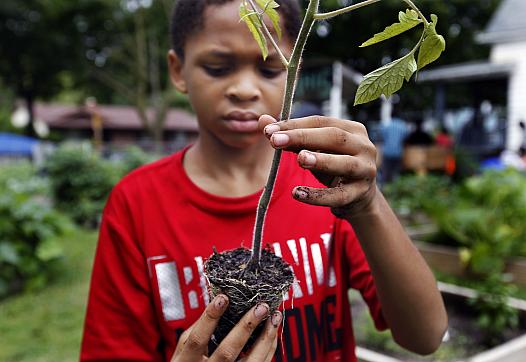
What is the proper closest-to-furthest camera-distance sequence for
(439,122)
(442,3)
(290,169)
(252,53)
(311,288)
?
(252,53) → (311,288) → (290,169) → (439,122) → (442,3)

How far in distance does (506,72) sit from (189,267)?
15.6m

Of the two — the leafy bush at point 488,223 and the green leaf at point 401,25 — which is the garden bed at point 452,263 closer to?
the leafy bush at point 488,223

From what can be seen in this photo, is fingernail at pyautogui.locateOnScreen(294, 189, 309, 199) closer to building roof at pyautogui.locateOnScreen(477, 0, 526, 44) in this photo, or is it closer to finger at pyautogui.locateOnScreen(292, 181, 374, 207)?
finger at pyautogui.locateOnScreen(292, 181, 374, 207)

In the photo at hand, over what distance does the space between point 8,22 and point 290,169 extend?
2394 cm

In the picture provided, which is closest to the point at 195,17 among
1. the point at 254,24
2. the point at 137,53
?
the point at 254,24

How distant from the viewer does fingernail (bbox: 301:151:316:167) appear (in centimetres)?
82

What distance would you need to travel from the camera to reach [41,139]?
90.6ft

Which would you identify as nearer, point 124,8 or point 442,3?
point 442,3

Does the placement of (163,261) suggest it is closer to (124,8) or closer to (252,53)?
(252,53)

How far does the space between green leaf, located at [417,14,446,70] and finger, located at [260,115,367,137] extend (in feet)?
0.58

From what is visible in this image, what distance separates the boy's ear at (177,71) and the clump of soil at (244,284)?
66cm

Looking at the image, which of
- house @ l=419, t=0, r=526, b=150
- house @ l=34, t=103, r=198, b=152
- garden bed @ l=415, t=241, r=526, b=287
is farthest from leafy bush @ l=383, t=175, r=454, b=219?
house @ l=34, t=103, r=198, b=152

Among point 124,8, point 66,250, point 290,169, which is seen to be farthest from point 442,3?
point 290,169

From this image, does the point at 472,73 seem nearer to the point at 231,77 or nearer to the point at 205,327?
the point at 231,77
